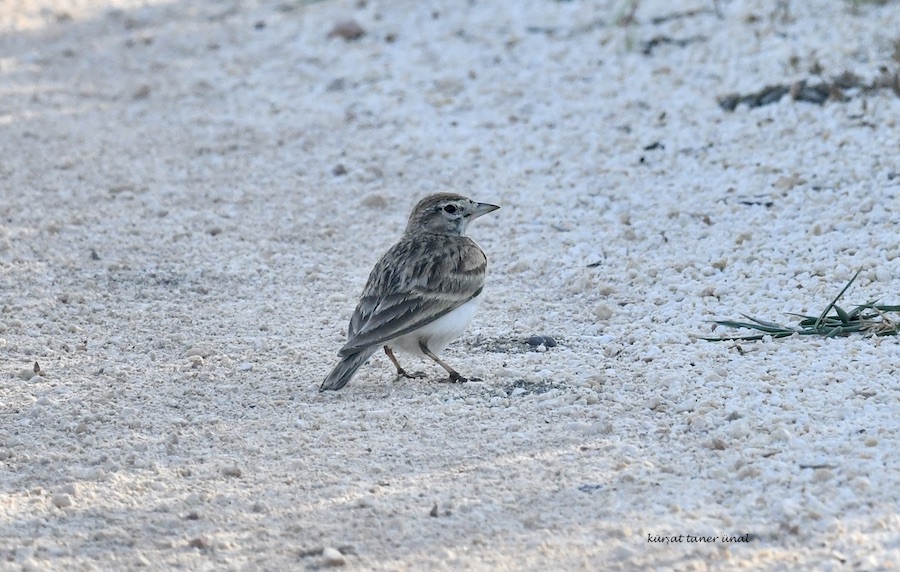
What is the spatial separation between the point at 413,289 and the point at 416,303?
0.10 metres

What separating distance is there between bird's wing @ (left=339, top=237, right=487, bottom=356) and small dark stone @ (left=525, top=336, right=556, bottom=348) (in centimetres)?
38

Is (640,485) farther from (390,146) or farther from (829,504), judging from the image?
(390,146)

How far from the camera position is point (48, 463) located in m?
5.16

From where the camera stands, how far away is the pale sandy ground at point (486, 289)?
4559 millimetres

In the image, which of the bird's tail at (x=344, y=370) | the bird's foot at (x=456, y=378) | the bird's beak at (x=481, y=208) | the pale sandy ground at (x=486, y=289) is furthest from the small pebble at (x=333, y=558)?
the bird's beak at (x=481, y=208)

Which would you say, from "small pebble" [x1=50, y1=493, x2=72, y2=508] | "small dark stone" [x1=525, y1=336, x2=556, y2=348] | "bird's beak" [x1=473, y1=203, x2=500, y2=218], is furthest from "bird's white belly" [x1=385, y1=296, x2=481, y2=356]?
"small pebble" [x1=50, y1=493, x2=72, y2=508]

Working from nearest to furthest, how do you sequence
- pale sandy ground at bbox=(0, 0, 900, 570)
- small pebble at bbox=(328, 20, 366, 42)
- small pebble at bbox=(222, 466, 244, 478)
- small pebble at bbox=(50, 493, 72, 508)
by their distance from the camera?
pale sandy ground at bbox=(0, 0, 900, 570) < small pebble at bbox=(50, 493, 72, 508) < small pebble at bbox=(222, 466, 244, 478) < small pebble at bbox=(328, 20, 366, 42)

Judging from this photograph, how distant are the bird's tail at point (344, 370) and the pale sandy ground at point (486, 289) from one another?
11cm

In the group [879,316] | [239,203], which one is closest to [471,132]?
[239,203]

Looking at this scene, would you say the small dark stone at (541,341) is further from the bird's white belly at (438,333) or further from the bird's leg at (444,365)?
the bird's leg at (444,365)

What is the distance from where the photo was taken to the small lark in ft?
19.8

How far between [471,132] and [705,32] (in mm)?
2249

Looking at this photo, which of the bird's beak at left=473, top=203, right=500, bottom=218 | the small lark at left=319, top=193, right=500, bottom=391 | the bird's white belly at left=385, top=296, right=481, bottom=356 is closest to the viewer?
the small lark at left=319, top=193, right=500, bottom=391

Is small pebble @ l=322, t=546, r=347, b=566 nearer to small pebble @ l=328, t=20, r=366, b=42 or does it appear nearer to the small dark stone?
the small dark stone
